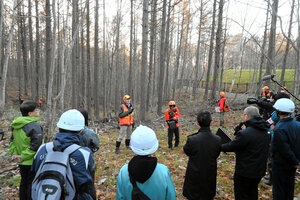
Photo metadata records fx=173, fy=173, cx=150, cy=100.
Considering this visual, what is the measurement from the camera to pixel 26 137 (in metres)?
2.97

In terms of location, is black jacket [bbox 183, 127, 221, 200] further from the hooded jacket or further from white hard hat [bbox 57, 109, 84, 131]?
white hard hat [bbox 57, 109, 84, 131]

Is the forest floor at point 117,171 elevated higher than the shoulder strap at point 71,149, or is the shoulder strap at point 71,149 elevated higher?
the shoulder strap at point 71,149

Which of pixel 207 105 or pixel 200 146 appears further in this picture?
pixel 207 105

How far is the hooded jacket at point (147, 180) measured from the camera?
1.66 m

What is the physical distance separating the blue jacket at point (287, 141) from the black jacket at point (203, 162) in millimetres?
1069

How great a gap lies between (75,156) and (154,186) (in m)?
0.87

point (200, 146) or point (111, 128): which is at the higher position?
point (200, 146)

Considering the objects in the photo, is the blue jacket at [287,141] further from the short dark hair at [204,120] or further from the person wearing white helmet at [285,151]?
the short dark hair at [204,120]

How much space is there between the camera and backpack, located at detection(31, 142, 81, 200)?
1.60 metres

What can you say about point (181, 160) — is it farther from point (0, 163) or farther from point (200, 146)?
point (0, 163)

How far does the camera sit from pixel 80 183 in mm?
1793

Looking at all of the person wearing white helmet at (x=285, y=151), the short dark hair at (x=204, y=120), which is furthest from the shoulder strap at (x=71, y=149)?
the person wearing white helmet at (x=285, y=151)

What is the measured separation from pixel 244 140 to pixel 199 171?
0.89 metres

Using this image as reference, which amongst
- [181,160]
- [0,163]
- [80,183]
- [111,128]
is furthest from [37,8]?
[80,183]
